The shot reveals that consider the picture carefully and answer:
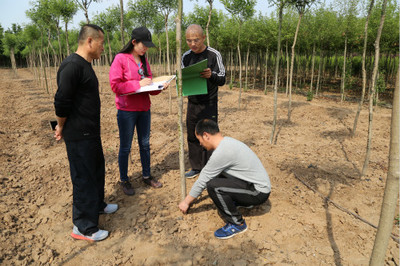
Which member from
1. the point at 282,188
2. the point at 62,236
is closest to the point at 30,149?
the point at 62,236

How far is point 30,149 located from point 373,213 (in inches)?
237

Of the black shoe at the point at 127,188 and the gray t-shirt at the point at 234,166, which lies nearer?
the gray t-shirt at the point at 234,166

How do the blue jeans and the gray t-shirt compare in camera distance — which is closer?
the gray t-shirt

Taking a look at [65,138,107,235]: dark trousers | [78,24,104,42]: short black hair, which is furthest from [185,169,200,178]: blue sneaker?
[78,24,104,42]: short black hair

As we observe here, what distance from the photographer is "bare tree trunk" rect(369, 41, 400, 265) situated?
123 centimetres

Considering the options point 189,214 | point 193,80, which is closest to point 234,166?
point 189,214

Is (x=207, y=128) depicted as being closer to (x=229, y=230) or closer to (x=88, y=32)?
(x=229, y=230)

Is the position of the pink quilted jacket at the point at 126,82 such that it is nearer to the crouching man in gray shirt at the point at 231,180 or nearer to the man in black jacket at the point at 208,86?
the man in black jacket at the point at 208,86

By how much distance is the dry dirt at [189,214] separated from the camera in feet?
7.68

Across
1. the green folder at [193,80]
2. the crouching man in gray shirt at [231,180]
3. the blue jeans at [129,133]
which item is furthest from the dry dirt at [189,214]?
the green folder at [193,80]

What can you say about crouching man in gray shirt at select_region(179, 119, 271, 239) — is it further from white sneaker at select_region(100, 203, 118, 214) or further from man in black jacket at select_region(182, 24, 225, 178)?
white sneaker at select_region(100, 203, 118, 214)

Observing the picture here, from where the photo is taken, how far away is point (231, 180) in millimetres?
2596

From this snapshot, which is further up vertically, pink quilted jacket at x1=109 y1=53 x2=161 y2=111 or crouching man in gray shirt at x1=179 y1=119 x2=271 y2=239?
pink quilted jacket at x1=109 y1=53 x2=161 y2=111

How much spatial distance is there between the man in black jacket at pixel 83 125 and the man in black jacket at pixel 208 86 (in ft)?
3.88
